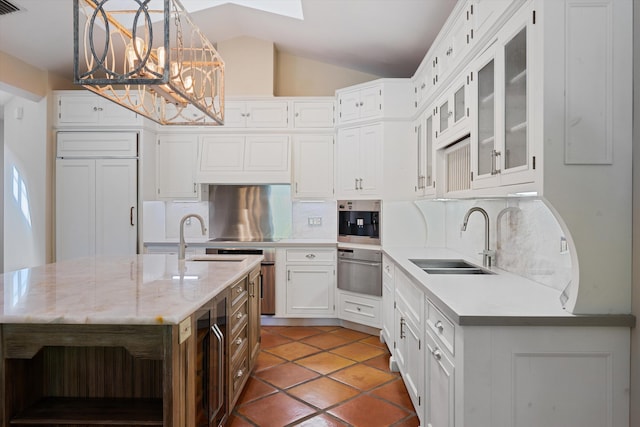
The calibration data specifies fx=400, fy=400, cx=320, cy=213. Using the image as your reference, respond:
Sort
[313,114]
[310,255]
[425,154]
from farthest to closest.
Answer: [313,114], [310,255], [425,154]

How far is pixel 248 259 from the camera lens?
10.4 ft

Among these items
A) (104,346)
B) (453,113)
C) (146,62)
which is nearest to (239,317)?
(104,346)

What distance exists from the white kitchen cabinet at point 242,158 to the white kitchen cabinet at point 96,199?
794 millimetres

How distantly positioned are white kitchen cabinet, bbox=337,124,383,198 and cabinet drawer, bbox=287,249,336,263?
2.23 ft

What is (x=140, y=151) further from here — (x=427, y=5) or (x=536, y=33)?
(x=536, y=33)

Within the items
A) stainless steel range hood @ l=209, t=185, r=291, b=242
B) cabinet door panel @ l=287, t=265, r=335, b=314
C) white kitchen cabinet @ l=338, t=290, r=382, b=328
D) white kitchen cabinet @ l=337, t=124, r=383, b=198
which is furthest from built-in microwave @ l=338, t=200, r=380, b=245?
stainless steel range hood @ l=209, t=185, r=291, b=242

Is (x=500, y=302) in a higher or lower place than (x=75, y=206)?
Result: lower

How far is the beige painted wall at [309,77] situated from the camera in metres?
5.11

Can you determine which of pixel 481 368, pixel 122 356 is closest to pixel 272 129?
pixel 122 356

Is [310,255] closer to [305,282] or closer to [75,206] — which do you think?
[305,282]

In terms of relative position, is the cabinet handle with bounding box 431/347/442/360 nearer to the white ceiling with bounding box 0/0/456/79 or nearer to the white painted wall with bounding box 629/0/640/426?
the white painted wall with bounding box 629/0/640/426

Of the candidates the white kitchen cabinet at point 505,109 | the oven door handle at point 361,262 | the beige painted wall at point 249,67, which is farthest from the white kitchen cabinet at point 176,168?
the white kitchen cabinet at point 505,109

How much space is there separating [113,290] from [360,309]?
2777 mm

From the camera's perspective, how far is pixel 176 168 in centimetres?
480
